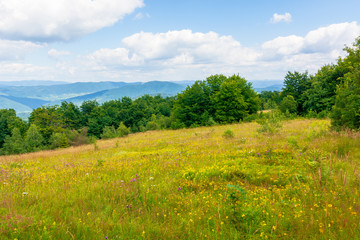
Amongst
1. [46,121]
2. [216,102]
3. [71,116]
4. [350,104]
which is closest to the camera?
→ [350,104]

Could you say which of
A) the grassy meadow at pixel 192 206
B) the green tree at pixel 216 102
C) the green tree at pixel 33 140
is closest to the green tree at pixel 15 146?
the green tree at pixel 33 140

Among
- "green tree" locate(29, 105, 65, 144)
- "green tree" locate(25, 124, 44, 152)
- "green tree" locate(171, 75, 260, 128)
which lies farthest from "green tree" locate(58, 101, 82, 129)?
"green tree" locate(171, 75, 260, 128)

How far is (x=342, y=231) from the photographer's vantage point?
2.60 meters

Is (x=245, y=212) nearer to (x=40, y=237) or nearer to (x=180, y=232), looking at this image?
(x=180, y=232)

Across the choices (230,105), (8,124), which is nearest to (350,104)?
(230,105)

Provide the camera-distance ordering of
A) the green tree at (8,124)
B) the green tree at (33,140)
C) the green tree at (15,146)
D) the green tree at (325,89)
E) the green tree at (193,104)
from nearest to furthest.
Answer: the green tree at (325,89), the green tree at (193,104), the green tree at (15,146), the green tree at (33,140), the green tree at (8,124)

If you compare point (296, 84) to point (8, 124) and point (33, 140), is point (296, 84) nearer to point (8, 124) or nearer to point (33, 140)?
point (33, 140)

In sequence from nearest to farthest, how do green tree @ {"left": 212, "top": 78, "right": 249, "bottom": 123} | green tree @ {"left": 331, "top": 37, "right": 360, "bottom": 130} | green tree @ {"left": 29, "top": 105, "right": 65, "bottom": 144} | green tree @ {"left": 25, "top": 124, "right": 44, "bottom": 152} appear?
green tree @ {"left": 331, "top": 37, "right": 360, "bottom": 130}
green tree @ {"left": 212, "top": 78, "right": 249, "bottom": 123}
green tree @ {"left": 25, "top": 124, "right": 44, "bottom": 152}
green tree @ {"left": 29, "top": 105, "right": 65, "bottom": 144}

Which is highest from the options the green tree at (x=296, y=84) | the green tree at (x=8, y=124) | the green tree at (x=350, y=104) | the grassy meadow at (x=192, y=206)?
the green tree at (x=296, y=84)

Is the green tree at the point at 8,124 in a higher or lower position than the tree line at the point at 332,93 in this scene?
lower

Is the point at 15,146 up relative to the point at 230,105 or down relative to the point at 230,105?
down

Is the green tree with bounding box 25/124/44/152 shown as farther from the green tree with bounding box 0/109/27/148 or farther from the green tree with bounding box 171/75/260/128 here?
the green tree with bounding box 171/75/260/128

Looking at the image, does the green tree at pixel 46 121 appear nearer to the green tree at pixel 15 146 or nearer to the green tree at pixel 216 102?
the green tree at pixel 15 146

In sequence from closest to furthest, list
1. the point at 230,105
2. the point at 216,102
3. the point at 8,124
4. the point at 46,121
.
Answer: the point at 230,105 → the point at 216,102 → the point at 46,121 → the point at 8,124
